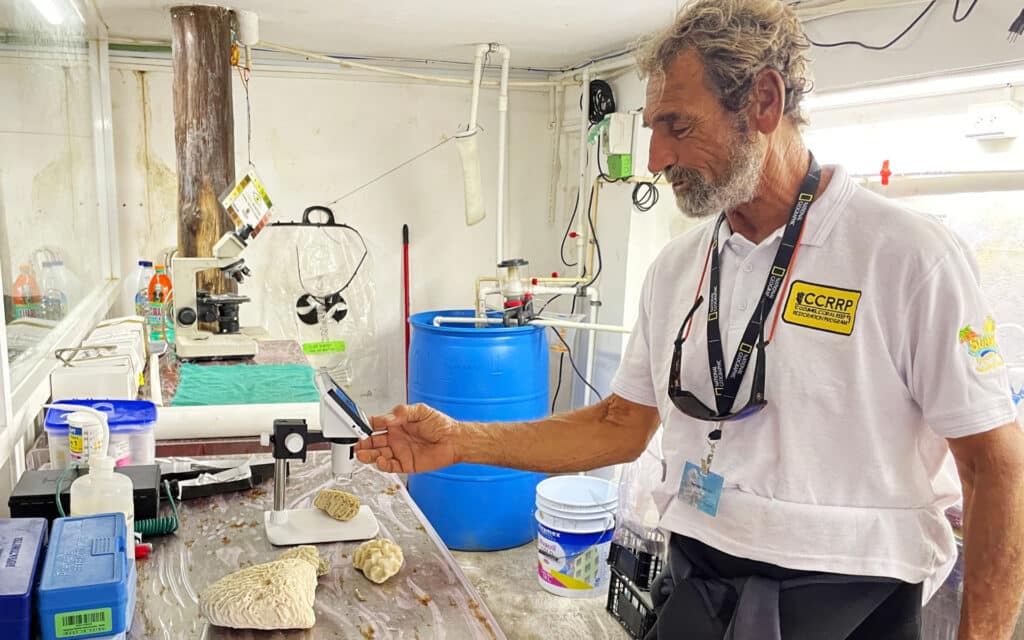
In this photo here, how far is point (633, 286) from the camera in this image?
3.57 meters

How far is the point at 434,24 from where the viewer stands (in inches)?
120

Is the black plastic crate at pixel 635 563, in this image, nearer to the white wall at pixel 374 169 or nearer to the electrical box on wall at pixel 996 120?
the electrical box on wall at pixel 996 120

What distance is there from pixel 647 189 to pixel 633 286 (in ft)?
1.58

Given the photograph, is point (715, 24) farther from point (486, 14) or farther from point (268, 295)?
point (268, 295)

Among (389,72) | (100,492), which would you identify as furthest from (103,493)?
(389,72)

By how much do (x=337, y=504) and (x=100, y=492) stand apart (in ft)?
1.22

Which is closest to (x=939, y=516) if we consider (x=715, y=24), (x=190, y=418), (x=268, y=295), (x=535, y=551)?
(x=715, y=24)

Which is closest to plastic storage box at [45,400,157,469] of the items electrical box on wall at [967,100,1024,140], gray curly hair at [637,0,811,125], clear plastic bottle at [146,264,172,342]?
gray curly hair at [637,0,811,125]

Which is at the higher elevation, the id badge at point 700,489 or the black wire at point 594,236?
the black wire at point 594,236

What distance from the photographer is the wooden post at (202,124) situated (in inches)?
111

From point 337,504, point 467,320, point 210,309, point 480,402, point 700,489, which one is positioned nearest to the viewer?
point 700,489

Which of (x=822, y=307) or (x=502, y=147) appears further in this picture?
(x=502, y=147)

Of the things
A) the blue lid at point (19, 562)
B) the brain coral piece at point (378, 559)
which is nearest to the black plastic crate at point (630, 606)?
the brain coral piece at point (378, 559)

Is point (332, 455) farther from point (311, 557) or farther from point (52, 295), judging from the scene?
point (52, 295)
